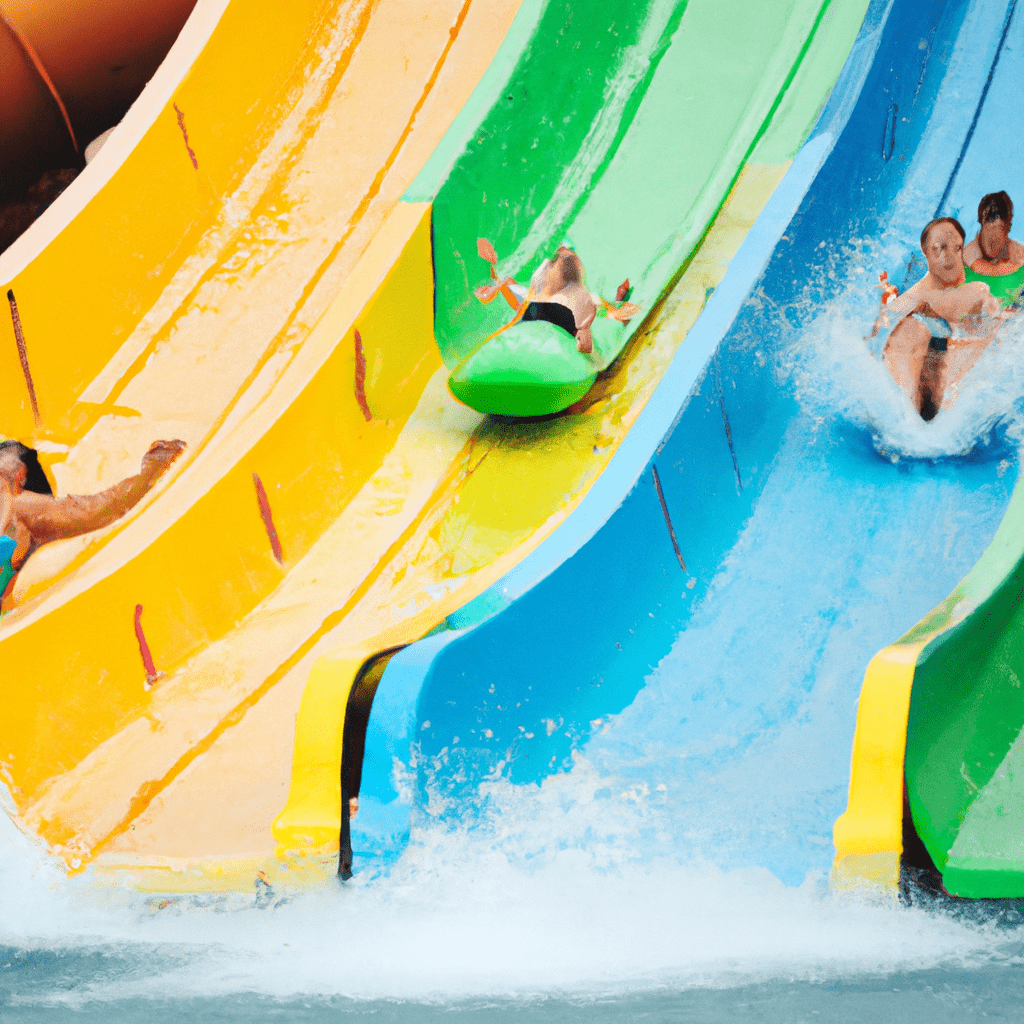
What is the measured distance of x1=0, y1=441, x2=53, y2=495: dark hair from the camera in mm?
3178

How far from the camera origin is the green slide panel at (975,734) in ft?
6.94

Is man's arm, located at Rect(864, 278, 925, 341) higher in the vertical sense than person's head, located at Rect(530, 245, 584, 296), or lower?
higher

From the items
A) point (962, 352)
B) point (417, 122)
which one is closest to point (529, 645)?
point (962, 352)

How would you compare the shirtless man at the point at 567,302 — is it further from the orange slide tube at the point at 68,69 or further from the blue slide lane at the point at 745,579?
the orange slide tube at the point at 68,69

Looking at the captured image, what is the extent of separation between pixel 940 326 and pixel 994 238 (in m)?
0.32

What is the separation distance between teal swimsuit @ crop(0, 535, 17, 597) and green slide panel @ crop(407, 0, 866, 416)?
4.75 ft

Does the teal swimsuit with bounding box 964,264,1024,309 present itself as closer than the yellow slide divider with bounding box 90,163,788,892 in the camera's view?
No

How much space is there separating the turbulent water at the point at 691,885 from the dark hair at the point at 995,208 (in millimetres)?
610

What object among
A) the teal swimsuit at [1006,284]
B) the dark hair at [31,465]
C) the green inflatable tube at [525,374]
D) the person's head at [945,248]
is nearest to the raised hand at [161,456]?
the dark hair at [31,465]

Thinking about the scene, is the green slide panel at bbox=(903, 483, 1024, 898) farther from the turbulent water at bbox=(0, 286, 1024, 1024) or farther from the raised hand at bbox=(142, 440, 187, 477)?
the raised hand at bbox=(142, 440, 187, 477)

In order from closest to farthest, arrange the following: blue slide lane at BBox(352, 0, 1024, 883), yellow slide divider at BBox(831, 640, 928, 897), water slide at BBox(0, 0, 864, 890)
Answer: yellow slide divider at BBox(831, 640, 928, 897)
blue slide lane at BBox(352, 0, 1024, 883)
water slide at BBox(0, 0, 864, 890)

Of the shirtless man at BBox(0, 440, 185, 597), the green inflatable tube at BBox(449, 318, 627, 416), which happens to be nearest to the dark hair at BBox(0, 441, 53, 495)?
the shirtless man at BBox(0, 440, 185, 597)

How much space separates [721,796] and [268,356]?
2.01 metres

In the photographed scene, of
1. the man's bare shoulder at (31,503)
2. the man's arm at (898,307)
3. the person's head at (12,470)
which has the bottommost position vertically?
the man's bare shoulder at (31,503)
